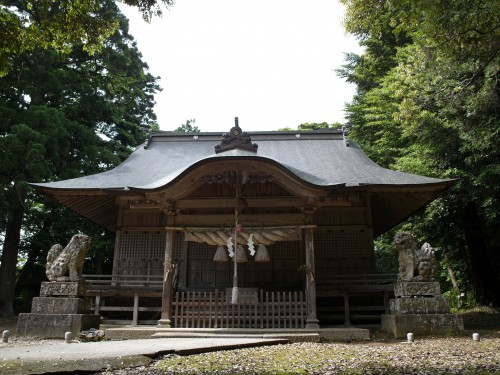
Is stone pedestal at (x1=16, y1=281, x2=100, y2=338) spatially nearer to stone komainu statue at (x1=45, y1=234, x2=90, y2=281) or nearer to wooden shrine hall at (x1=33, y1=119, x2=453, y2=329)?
stone komainu statue at (x1=45, y1=234, x2=90, y2=281)

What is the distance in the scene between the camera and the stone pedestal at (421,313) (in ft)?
27.8

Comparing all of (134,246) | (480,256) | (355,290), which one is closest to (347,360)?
(355,290)

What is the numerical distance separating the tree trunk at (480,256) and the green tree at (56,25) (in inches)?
503

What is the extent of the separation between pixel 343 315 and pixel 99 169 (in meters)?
13.1

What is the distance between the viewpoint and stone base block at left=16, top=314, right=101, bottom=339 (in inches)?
345

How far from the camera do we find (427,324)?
8492 millimetres

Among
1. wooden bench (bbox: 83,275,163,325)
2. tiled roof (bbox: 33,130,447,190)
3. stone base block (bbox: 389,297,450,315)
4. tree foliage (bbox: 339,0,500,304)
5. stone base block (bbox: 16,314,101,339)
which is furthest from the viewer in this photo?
wooden bench (bbox: 83,275,163,325)

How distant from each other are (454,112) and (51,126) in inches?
584

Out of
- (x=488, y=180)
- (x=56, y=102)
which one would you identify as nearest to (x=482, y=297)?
(x=488, y=180)

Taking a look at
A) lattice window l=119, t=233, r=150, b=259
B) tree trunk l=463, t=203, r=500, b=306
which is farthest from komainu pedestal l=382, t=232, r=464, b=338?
lattice window l=119, t=233, r=150, b=259

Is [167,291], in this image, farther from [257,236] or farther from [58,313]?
[257,236]

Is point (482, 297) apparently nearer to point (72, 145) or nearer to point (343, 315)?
point (343, 315)

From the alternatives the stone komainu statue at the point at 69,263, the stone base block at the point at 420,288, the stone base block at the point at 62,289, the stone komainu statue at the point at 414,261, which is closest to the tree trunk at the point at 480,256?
the stone komainu statue at the point at 414,261

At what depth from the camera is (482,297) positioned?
48.1 feet
